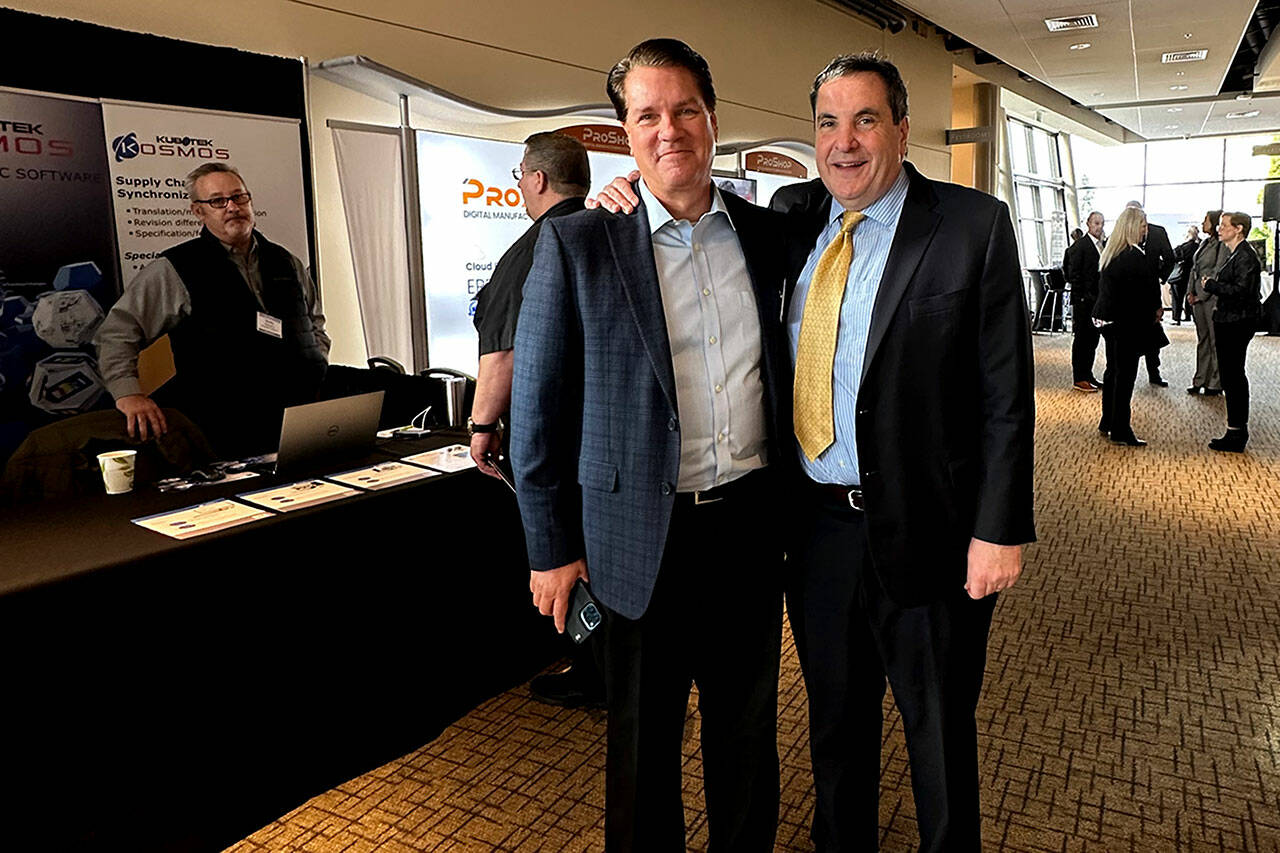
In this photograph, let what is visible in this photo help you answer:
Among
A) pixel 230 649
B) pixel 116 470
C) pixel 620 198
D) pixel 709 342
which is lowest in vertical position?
pixel 230 649

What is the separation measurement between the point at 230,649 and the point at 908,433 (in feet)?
5.72

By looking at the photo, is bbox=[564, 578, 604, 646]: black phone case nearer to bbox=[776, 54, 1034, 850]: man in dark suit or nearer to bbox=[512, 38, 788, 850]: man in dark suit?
bbox=[512, 38, 788, 850]: man in dark suit

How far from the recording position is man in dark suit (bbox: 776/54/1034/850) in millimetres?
1679

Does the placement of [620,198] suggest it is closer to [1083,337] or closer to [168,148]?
[168,148]

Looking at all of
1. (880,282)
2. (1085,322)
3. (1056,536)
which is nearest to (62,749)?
(880,282)

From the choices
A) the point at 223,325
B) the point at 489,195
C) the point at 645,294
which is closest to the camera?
the point at 645,294

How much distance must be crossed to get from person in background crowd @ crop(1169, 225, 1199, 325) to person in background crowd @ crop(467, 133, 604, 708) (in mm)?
11533

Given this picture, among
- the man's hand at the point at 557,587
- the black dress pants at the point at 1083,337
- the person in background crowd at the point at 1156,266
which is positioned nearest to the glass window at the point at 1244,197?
the person in background crowd at the point at 1156,266

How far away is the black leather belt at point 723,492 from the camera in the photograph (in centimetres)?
173

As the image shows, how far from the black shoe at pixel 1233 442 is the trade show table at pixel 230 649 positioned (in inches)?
229

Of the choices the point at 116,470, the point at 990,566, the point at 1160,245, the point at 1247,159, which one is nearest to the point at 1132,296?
the point at 1160,245

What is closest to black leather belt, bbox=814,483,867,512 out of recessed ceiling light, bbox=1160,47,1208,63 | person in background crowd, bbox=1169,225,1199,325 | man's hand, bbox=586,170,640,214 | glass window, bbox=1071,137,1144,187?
man's hand, bbox=586,170,640,214

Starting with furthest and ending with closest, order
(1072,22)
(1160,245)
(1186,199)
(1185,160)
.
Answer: (1186,199) → (1185,160) → (1160,245) → (1072,22)

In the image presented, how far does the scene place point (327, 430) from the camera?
9.36 feet
